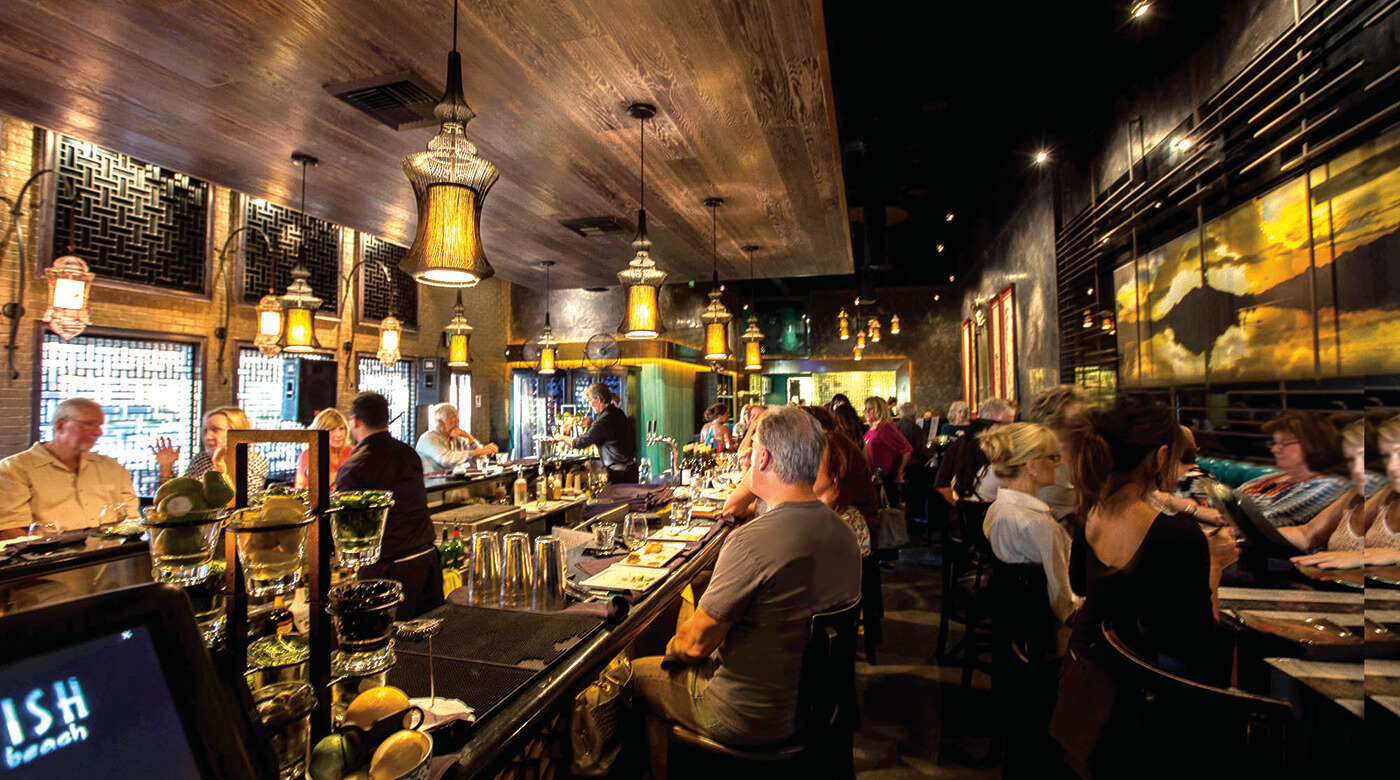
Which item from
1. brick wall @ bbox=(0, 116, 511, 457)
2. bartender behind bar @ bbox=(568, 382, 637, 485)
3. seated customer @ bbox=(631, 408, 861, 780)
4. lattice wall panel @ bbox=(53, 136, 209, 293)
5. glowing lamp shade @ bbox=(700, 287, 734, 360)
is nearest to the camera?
seated customer @ bbox=(631, 408, 861, 780)

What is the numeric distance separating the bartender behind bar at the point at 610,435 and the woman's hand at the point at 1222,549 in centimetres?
486

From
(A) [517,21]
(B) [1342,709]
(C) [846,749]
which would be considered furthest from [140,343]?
(B) [1342,709]

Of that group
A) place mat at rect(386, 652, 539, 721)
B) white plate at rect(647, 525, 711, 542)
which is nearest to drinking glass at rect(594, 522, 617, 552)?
white plate at rect(647, 525, 711, 542)

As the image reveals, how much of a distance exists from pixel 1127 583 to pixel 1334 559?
528 mm

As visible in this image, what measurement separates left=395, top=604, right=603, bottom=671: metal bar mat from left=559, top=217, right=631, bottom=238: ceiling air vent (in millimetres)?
3732

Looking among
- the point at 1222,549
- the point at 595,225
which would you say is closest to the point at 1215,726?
the point at 1222,549

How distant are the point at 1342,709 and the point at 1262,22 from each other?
10.4 ft

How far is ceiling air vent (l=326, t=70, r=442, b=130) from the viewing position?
301 cm

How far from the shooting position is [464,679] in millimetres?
1513

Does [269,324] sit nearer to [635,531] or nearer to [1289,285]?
[635,531]

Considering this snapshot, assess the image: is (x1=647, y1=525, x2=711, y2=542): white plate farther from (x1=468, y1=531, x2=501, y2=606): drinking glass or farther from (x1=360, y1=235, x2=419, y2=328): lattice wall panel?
(x1=360, y1=235, x2=419, y2=328): lattice wall panel

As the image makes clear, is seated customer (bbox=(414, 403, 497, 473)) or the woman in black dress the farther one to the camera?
seated customer (bbox=(414, 403, 497, 473))

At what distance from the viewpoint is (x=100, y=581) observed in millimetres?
2672

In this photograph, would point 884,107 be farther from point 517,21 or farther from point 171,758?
point 171,758
